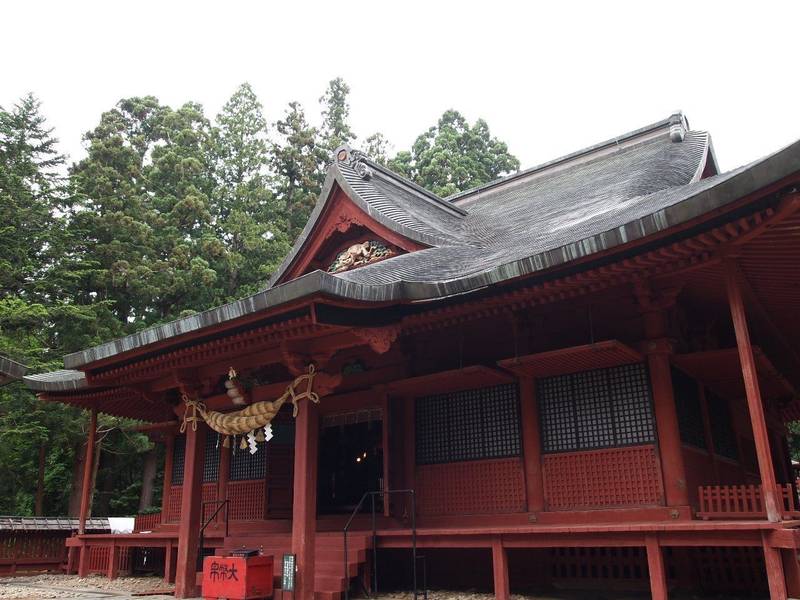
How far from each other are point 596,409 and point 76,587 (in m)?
11.1

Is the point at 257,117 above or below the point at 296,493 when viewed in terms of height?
above

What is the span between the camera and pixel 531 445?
426 inches

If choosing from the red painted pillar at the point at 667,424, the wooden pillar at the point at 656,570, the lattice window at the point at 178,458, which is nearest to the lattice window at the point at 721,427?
the red painted pillar at the point at 667,424

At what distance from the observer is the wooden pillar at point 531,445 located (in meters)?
10.6

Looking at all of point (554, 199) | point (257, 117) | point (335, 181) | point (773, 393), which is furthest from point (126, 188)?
point (773, 393)

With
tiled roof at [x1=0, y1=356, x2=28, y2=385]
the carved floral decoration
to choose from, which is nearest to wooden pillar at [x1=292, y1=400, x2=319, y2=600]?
the carved floral decoration

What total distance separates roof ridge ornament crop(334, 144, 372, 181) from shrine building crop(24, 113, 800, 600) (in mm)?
1349

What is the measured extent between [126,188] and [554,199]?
2134 centimetres

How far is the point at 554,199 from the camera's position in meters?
15.9

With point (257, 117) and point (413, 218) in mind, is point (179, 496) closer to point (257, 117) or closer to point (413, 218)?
point (413, 218)

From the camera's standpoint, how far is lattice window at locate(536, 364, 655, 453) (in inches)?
394

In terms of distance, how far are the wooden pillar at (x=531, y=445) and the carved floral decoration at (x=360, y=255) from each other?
4558 millimetres

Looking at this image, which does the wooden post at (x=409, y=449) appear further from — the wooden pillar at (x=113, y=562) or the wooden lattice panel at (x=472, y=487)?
the wooden pillar at (x=113, y=562)

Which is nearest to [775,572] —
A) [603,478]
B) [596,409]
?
[603,478]
